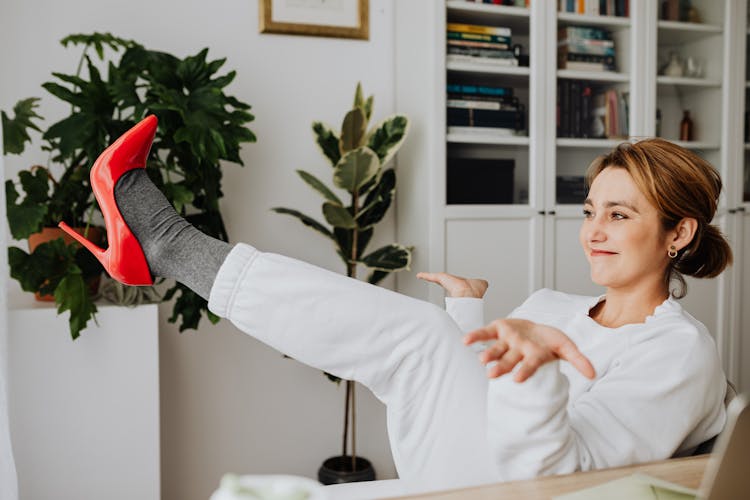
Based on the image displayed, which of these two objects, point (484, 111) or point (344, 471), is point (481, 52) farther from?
point (344, 471)

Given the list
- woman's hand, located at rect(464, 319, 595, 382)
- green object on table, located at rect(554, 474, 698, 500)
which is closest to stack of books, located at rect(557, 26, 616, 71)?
woman's hand, located at rect(464, 319, 595, 382)

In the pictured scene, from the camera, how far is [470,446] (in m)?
1.24

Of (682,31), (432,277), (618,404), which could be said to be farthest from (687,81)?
(618,404)

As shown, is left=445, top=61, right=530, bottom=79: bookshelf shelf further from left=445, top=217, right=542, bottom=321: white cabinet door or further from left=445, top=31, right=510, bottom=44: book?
left=445, top=217, right=542, bottom=321: white cabinet door

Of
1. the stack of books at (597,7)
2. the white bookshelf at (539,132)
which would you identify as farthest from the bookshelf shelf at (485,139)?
the stack of books at (597,7)

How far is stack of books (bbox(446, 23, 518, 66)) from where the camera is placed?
2760 millimetres

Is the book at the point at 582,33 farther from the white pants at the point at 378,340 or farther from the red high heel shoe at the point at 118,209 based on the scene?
the white pants at the point at 378,340

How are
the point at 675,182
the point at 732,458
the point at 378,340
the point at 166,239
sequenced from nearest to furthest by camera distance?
the point at 732,458 < the point at 378,340 < the point at 166,239 < the point at 675,182

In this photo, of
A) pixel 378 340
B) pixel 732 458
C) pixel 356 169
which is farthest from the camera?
pixel 356 169

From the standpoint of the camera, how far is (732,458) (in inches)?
28.5

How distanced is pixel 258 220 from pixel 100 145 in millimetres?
800

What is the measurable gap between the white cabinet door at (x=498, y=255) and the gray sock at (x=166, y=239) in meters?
1.47

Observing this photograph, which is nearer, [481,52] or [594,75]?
[481,52]

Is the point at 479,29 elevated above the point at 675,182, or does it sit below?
above
